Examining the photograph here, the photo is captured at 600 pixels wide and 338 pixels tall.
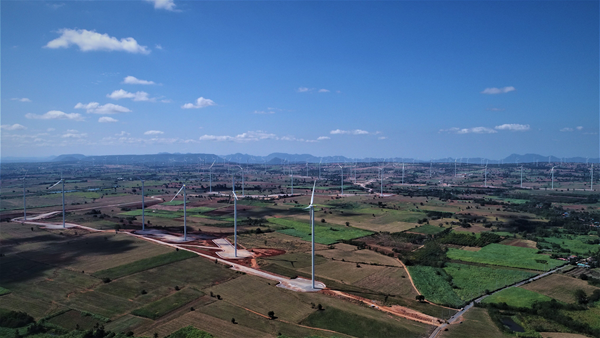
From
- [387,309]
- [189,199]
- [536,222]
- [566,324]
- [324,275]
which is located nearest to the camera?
[566,324]

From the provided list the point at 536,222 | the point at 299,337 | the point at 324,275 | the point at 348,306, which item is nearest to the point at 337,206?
the point at 536,222

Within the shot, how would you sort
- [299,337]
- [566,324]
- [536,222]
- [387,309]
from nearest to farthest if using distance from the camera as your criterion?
[299,337] < [566,324] < [387,309] < [536,222]

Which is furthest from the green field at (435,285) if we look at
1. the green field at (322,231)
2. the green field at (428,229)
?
the green field at (428,229)

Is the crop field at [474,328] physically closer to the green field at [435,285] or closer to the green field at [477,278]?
the green field at [435,285]

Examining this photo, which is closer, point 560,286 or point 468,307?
point 468,307

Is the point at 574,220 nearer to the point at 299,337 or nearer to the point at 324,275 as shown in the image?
the point at 324,275

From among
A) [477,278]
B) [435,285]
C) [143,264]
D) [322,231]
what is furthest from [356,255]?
[143,264]

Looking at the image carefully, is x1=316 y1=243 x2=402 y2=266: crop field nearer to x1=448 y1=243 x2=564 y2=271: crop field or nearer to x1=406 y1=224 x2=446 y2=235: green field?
x1=448 y1=243 x2=564 y2=271: crop field

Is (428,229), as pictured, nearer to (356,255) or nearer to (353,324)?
(356,255)
